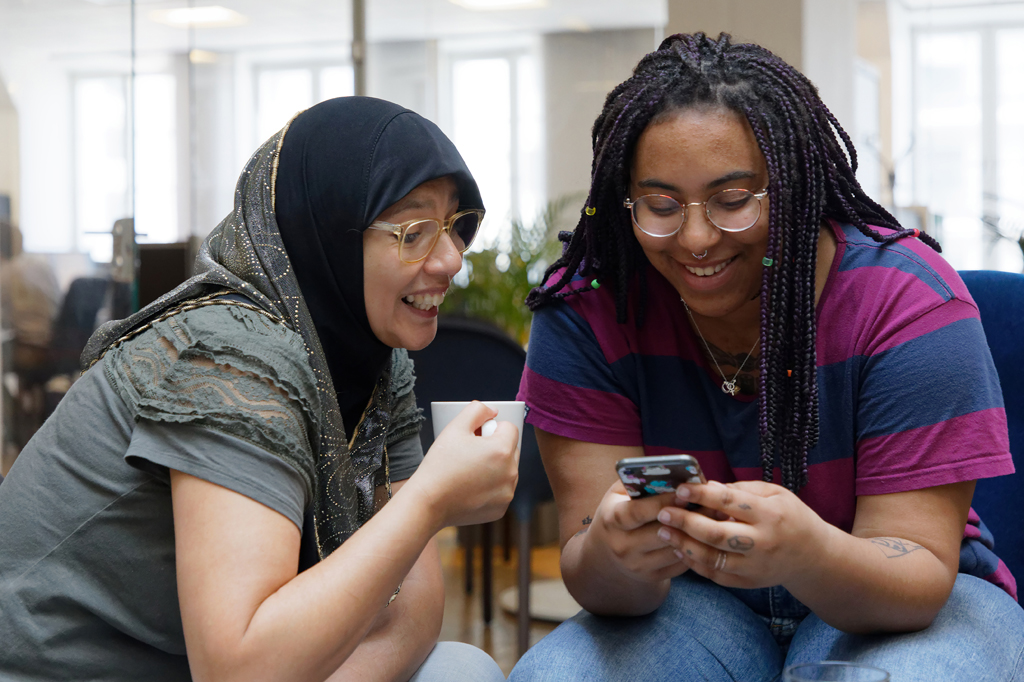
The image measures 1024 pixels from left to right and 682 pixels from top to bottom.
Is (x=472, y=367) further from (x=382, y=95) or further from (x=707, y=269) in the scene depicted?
(x=382, y=95)

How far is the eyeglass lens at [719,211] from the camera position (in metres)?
1.28

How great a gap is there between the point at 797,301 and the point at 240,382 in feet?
2.55

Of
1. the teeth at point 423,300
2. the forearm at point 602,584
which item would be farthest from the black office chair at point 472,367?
the teeth at point 423,300

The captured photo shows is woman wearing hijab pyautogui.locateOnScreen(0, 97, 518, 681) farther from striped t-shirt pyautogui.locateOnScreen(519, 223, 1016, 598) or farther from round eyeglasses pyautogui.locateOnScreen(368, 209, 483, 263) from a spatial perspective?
striped t-shirt pyautogui.locateOnScreen(519, 223, 1016, 598)

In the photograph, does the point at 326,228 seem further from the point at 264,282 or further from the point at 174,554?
the point at 174,554

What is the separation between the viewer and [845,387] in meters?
1.32

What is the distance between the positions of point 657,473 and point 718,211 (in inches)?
17.4

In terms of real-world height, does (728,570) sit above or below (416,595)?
above

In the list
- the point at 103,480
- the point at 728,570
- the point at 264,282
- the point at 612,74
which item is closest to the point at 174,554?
the point at 103,480

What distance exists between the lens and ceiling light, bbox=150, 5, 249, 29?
5.79m

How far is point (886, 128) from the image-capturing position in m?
4.61

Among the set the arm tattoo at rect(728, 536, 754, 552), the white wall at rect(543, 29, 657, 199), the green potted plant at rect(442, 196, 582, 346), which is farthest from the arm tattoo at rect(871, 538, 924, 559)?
the white wall at rect(543, 29, 657, 199)

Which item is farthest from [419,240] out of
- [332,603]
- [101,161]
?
[101,161]

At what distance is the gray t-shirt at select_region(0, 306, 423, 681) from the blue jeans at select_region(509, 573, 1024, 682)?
0.49 meters
